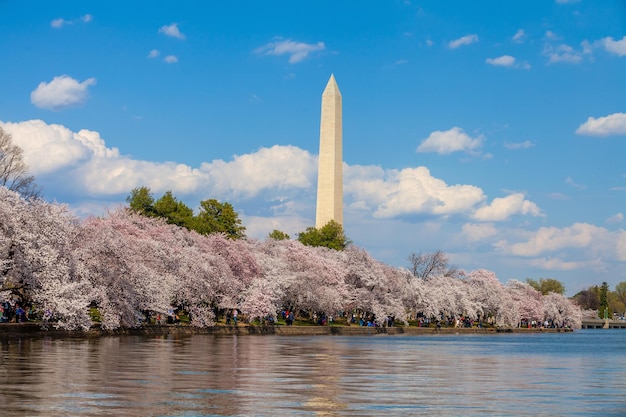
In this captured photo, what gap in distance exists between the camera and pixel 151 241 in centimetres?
7169

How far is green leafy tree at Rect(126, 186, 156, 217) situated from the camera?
375 feet

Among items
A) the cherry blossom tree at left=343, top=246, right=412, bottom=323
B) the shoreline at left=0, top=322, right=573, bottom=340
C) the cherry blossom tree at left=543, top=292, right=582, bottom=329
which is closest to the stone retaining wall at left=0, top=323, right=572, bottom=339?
the shoreline at left=0, top=322, right=573, bottom=340

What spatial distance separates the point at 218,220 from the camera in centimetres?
11344

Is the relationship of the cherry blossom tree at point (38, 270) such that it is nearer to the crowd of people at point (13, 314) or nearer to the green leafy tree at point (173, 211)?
the crowd of people at point (13, 314)

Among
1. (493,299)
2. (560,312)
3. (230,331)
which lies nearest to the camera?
(230,331)

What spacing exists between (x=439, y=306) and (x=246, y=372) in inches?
3531

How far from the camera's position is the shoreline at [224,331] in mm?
46181

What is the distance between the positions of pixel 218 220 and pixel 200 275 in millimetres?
41885

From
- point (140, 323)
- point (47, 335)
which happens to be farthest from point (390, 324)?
point (47, 335)

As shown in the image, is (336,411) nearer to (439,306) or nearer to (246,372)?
(246,372)

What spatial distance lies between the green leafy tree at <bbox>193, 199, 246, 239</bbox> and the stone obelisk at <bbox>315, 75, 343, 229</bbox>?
1261cm

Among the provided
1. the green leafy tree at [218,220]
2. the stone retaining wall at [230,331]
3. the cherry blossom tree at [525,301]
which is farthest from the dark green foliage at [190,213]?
the cherry blossom tree at [525,301]

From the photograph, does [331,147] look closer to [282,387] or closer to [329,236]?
[329,236]

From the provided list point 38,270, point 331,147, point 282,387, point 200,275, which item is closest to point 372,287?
point 331,147
